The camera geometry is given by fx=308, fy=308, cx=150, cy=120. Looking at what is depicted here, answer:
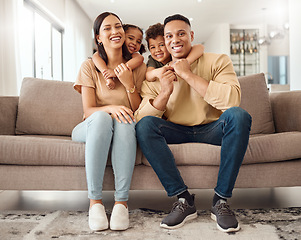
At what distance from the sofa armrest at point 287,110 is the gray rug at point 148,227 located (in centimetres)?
58

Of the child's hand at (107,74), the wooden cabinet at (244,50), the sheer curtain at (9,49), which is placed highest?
the wooden cabinet at (244,50)

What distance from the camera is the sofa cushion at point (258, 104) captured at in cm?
206

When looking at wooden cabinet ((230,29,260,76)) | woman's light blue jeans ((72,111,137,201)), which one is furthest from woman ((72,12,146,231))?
wooden cabinet ((230,29,260,76))

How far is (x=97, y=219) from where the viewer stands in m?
1.32

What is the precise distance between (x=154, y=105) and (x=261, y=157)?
595 millimetres

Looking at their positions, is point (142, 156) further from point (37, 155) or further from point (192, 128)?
point (37, 155)

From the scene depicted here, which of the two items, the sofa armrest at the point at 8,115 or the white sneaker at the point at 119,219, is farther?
the sofa armrest at the point at 8,115

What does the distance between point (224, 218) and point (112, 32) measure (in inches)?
43.7

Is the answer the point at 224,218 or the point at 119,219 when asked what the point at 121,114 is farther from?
the point at 224,218

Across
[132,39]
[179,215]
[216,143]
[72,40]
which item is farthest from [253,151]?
[72,40]

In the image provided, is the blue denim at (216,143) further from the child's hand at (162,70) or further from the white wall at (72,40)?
the white wall at (72,40)

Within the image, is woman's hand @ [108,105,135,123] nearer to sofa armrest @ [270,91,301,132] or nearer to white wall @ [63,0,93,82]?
sofa armrest @ [270,91,301,132]

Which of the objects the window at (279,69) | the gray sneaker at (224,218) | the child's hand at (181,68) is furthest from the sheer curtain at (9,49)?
the window at (279,69)

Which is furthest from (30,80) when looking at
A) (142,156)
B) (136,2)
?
(136,2)
